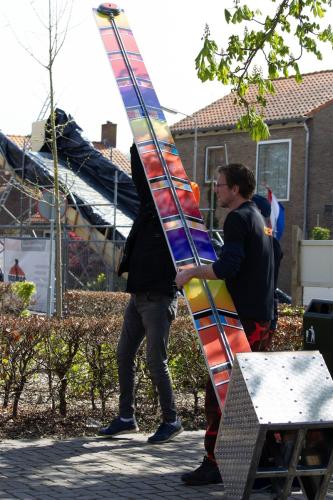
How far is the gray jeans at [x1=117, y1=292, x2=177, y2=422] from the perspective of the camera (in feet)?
21.5

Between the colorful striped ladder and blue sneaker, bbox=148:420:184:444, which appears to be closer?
the colorful striped ladder

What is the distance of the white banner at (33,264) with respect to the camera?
1875 cm

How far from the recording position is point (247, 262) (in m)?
5.61

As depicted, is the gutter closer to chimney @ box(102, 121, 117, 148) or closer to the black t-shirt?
chimney @ box(102, 121, 117, 148)

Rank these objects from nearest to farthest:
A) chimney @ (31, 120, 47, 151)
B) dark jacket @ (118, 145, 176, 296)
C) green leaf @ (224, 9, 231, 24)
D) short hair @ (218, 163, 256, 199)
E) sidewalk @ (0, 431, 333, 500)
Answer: sidewalk @ (0, 431, 333, 500) → short hair @ (218, 163, 256, 199) → dark jacket @ (118, 145, 176, 296) → green leaf @ (224, 9, 231, 24) → chimney @ (31, 120, 47, 151)

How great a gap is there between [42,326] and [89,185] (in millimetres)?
20388

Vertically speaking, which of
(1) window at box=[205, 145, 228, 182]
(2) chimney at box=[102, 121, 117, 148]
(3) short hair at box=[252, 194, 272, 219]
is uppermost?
(2) chimney at box=[102, 121, 117, 148]

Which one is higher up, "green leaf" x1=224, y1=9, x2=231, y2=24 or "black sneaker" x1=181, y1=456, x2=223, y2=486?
"green leaf" x1=224, y1=9, x2=231, y2=24

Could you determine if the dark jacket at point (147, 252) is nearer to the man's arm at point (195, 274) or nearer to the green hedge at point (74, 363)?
the man's arm at point (195, 274)

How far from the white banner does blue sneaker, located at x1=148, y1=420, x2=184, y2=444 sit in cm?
1140

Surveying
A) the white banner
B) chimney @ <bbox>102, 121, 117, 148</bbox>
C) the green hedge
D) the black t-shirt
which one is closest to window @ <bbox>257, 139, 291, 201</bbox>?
the white banner

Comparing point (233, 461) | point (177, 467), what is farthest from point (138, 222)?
point (233, 461)

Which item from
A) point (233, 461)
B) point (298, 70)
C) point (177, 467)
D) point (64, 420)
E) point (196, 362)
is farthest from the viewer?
point (298, 70)

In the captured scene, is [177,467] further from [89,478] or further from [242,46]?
[242,46]
